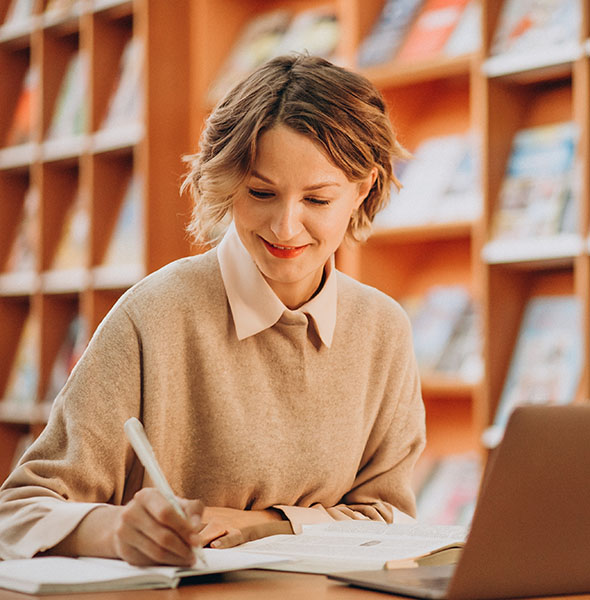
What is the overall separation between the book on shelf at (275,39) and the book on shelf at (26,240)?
102 centimetres

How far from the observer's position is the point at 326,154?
1495mm

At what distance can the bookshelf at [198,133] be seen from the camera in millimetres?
2664

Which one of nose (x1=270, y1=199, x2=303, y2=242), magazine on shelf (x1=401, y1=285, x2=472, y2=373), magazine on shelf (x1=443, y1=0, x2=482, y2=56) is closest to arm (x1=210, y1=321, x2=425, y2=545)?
nose (x1=270, y1=199, x2=303, y2=242)

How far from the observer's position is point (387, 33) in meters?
3.11

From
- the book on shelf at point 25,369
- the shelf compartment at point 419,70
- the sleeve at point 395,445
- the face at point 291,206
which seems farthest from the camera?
the book on shelf at point 25,369

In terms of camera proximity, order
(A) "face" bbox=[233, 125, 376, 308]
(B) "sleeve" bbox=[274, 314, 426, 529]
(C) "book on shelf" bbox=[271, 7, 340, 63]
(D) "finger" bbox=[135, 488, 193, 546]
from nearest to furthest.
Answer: (D) "finger" bbox=[135, 488, 193, 546] < (A) "face" bbox=[233, 125, 376, 308] < (B) "sleeve" bbox=[274, 314, 426, 529] < (C) "book on shelf" bbox=[271, 7, 340, 63]

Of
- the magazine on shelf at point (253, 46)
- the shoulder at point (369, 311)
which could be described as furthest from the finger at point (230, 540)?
the magazine on shelf at point (253, 46)

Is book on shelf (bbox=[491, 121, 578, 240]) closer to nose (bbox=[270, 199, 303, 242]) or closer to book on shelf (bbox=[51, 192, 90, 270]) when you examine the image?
nose (bbox=[270, 199, 303, 242])

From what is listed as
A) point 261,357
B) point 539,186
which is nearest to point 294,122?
point 261,357

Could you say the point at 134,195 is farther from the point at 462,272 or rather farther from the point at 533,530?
the point at 533,530

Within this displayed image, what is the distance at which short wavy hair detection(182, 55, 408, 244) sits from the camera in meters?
1.49

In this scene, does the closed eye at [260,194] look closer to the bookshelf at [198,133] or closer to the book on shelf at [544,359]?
the bookshelf at [198,133]

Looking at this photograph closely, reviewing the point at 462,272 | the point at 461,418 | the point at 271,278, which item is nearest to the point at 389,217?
the point at 462,272

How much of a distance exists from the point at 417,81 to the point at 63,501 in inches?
82.3
